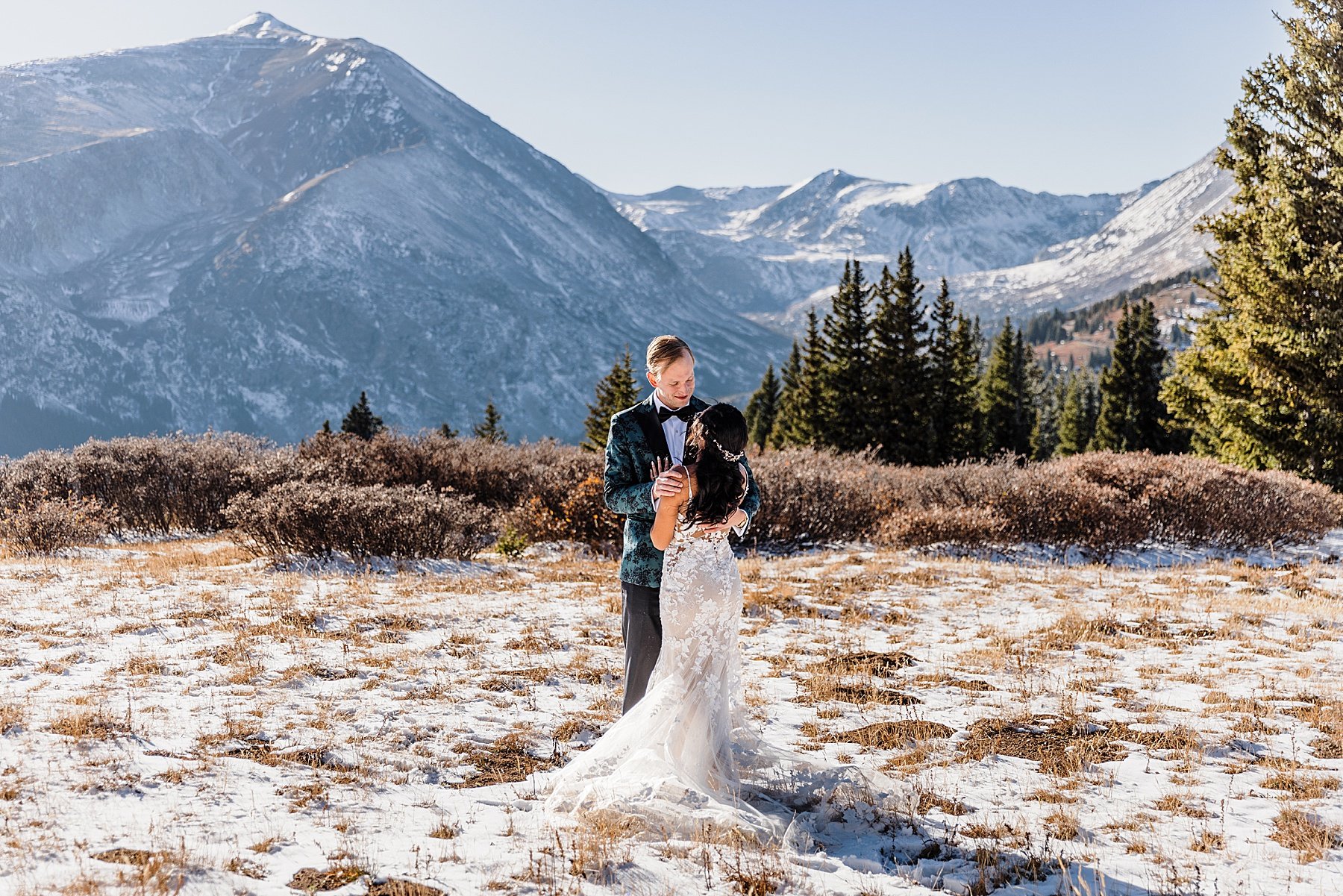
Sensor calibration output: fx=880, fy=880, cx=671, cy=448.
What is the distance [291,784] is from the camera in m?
4.75

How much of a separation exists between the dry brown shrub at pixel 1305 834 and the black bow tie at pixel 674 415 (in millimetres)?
3502

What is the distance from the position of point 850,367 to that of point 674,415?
41.3 m

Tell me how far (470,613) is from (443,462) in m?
9.87

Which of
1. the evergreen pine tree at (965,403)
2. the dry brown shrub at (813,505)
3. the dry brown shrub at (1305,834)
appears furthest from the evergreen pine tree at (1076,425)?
the dry brown shrub at (1305,834)

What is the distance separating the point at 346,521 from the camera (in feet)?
40.9

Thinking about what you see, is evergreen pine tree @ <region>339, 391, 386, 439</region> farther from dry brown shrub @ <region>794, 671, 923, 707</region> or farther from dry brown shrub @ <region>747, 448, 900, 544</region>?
dry brown shrub @ <region>794, 671, 923, 707</region>

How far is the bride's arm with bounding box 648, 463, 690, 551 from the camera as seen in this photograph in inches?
167

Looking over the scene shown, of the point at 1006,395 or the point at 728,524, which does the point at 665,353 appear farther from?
the point at 1006,395

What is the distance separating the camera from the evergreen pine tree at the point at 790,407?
5144cm

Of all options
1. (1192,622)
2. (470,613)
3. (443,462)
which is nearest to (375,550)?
(470,613)

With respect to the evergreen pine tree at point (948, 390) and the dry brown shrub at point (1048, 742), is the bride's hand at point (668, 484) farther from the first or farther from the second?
the evergreen pine tree at point (948, 390)

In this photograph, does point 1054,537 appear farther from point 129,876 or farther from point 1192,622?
point 129,876

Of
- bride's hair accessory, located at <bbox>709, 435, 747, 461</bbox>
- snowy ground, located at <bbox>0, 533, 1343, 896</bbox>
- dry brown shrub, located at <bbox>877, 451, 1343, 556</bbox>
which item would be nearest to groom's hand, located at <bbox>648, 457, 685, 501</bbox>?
bride's hair accessory, located at <bbox>709, 435, 747, 461</bbox>

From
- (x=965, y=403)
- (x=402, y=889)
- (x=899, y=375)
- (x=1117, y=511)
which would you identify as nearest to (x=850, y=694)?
(x=402, y=889)
